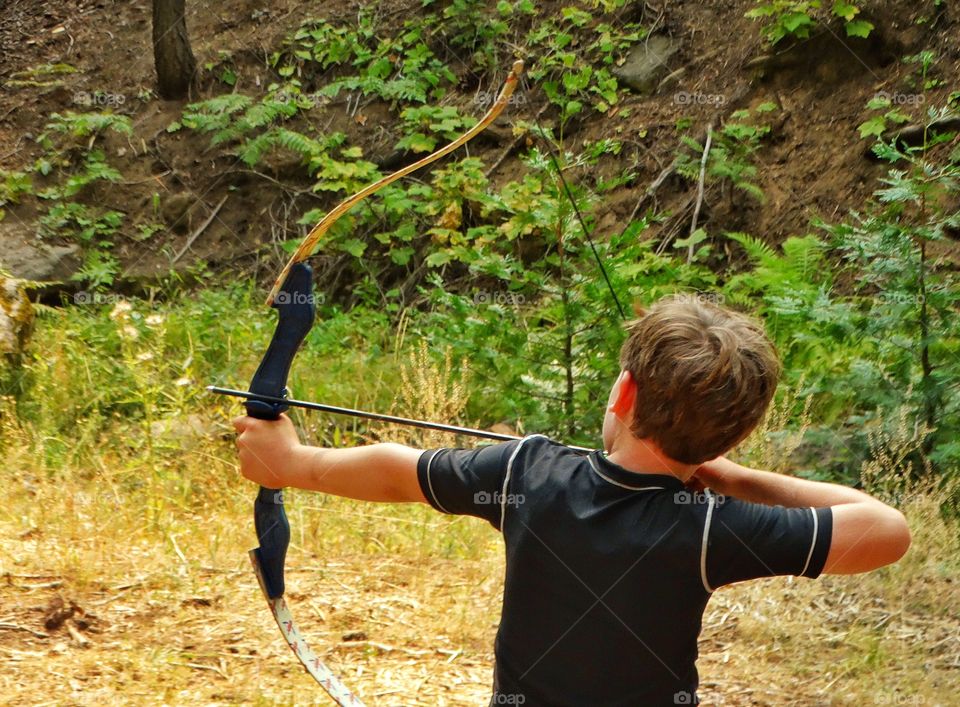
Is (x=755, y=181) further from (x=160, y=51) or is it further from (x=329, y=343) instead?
(x=160, y=51)

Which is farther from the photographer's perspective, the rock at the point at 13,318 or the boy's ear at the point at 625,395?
the rock at the point at 13,318

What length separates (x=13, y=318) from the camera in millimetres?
5629

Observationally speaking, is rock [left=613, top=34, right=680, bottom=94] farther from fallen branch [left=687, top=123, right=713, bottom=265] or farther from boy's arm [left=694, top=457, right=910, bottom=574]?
boy's arm [left=694, top=457, right=910, bottom=574]

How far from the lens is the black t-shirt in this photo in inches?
60.9

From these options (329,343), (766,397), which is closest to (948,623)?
(766,397)

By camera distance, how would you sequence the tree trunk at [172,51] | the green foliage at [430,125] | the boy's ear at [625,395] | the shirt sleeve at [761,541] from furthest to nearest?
1. the tree trunk at [172,51]
2. the green foliage at [430,125]
3. the boy's ear at [625,395]
4. the shirt sleeve at [761,541]

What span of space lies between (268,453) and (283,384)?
8.8 inches

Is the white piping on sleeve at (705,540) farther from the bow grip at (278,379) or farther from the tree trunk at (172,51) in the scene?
the tree trunk at (172,51)

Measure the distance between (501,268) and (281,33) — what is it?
21.6 feet

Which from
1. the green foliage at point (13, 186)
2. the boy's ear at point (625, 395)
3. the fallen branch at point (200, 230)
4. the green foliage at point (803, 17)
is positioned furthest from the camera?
the green foliage at point (13, 186)

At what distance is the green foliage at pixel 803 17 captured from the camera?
7.66 m

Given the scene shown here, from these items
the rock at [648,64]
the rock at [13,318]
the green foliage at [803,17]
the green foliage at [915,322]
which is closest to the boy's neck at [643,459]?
the green foliage at [915,322]

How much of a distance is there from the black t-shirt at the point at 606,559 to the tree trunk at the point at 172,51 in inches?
355

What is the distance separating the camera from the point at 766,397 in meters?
1.64
